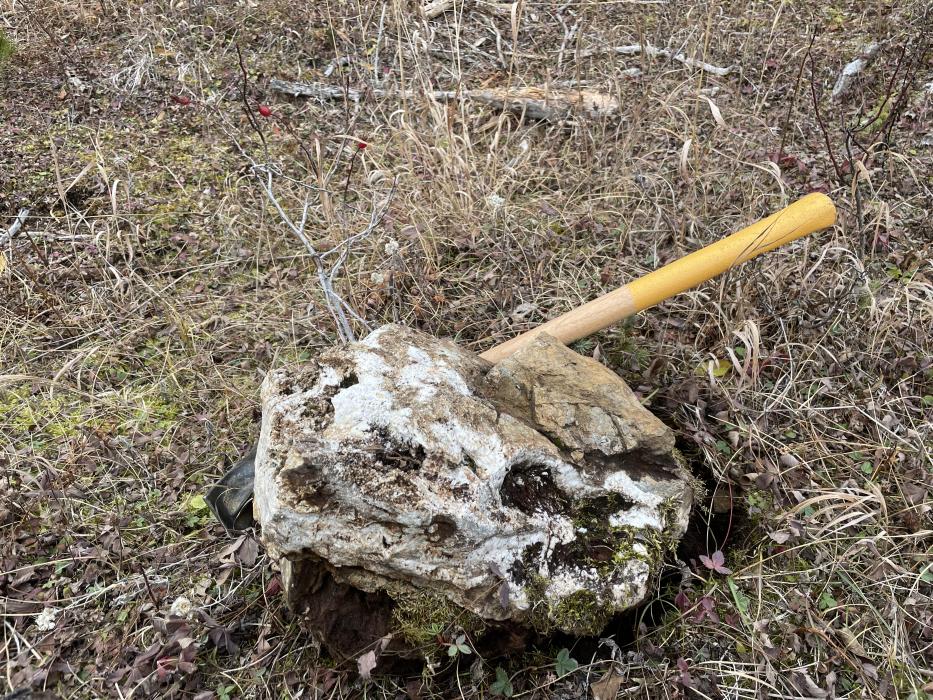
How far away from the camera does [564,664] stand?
5.78ft

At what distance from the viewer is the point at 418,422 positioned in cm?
177

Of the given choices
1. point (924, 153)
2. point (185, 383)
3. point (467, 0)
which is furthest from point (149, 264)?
point (924, 153)

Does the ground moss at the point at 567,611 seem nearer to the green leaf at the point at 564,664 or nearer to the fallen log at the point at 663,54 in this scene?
the green leaf at the point at 564,664

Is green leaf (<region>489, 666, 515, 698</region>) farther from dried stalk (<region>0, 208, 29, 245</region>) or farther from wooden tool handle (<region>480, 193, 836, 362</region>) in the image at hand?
dried stalk (<region>0, 208, 29, 245</region>)

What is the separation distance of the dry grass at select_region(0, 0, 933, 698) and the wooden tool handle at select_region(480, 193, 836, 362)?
0.27 m

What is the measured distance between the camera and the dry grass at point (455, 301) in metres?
1.88

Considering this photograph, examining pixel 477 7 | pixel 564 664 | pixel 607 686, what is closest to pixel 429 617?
pixel 564 664

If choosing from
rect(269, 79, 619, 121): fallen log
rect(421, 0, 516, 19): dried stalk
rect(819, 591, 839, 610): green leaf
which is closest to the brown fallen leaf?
rect(819, 591, 839, 610): green leaf

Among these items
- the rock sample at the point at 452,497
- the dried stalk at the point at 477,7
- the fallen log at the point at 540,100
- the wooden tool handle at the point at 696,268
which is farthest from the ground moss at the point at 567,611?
the dried stalk at the point at 477,7

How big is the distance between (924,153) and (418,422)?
3.10 m

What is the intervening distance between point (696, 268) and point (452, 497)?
126cm

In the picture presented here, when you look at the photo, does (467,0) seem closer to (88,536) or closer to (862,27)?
(862,27)

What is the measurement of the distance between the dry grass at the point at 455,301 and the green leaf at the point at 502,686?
0.03 metres

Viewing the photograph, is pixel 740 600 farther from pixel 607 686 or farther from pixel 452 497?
pixel 452 497
